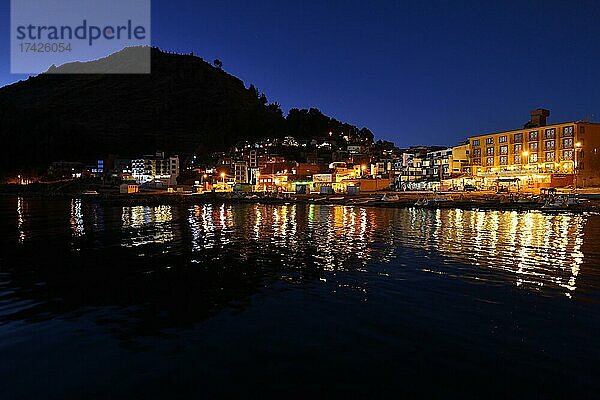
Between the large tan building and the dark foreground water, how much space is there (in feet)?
221

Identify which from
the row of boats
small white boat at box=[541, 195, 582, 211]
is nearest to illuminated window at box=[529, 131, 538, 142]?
the row of boats

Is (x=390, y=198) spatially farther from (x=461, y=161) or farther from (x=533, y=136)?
(x=533, y=136)

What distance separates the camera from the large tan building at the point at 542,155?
7988 cm

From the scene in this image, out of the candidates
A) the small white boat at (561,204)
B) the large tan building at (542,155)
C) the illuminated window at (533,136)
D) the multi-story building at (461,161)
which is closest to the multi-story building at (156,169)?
the multi-story building at (461,161)

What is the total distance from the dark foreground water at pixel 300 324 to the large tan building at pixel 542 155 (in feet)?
221

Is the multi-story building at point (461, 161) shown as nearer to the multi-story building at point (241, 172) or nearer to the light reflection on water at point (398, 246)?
the light reflection on water at point (398, 246)

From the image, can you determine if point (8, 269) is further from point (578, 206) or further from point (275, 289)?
point (578, 206)

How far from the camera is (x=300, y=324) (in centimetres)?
1233

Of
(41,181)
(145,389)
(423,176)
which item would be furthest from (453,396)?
(41,181)

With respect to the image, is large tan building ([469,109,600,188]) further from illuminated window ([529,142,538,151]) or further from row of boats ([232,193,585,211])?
row of boats ([232,193,585,211])

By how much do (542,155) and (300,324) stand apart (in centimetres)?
9052

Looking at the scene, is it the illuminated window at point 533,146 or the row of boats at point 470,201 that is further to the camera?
the illuminated window at point 533,146

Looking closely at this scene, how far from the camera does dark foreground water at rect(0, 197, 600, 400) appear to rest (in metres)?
8.72

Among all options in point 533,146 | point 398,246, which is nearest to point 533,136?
point 533,146
